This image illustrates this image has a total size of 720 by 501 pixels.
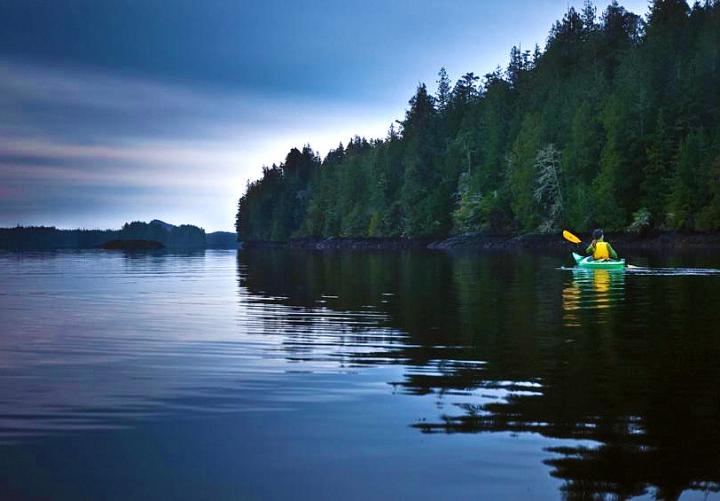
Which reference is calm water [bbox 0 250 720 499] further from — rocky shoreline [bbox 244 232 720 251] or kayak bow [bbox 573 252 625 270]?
rocky shoreline [bbox 244 232 720 251]

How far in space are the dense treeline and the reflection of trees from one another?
202ft

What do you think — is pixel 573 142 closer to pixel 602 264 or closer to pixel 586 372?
pixel 602 264

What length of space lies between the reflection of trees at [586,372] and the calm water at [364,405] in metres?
0.04

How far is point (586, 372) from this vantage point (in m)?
11.5

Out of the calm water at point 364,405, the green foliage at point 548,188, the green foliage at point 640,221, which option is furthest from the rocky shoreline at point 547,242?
the calm water at point 364,405

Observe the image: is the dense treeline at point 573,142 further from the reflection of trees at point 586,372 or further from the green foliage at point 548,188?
the reflection of trees at point 586,372

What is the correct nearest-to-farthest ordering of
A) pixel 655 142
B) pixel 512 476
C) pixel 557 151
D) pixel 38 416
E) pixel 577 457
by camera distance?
pixel 512 476
pixel 577 457
pixel 38 416
pixel 655 142
pixel 557 151

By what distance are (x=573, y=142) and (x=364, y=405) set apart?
90.6 meters

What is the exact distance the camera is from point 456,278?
118ft

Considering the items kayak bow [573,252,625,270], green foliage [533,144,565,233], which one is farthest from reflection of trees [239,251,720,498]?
green foliage [533,144,565,233]

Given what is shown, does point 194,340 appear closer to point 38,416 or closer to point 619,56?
point 38,416

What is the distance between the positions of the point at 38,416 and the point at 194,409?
1858 millimetres

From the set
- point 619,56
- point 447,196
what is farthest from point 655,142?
point 447,196

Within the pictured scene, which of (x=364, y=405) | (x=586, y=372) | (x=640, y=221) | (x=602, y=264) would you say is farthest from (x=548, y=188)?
(x=364, y=405)
